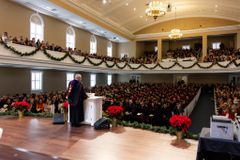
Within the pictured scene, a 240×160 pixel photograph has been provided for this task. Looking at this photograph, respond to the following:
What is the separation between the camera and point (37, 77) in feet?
51.3

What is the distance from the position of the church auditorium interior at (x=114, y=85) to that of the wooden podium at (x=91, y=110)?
0.09ft

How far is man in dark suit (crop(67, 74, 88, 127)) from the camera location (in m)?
5.74

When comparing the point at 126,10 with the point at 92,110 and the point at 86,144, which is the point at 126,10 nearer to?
the point at 92,110

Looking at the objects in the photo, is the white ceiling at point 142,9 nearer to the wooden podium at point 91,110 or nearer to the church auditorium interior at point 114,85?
the church auditorium interior at point 114,85

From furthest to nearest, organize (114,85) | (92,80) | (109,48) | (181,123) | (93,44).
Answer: (109,48) → (93,44) → (92,80) → (114,85) → (181,123)

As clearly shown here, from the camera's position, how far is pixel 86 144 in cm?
448

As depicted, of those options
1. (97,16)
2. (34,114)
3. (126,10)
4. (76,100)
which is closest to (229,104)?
(76,100)

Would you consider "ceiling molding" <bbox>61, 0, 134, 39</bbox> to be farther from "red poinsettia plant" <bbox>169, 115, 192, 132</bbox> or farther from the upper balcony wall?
"red poinsettia plant" <bbox>169, 115, 192, 132</bbox>

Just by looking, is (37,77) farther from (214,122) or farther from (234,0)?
(234,0)

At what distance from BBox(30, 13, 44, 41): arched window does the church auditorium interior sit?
2.9 inches

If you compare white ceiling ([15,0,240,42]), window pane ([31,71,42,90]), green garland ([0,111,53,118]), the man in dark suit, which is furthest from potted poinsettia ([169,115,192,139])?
window pane ([31,71,42,90])

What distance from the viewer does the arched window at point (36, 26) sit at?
15.2 m

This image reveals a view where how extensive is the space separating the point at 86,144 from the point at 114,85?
615 inches

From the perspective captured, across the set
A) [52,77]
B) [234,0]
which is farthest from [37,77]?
[234,0]
